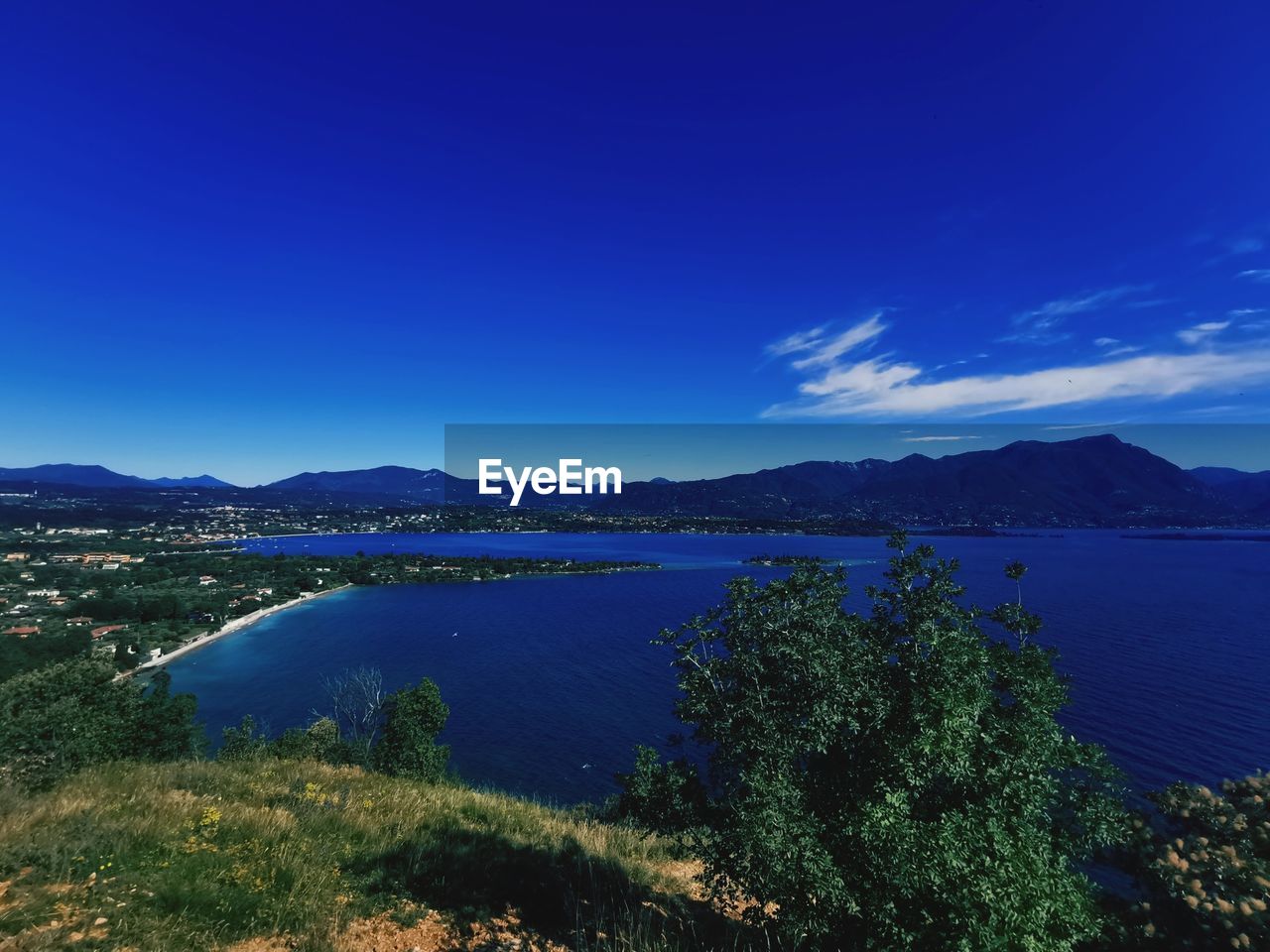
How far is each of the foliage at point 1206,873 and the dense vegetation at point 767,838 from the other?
382 inches

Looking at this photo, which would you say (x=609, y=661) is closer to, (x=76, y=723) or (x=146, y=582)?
(x=76, y=723)

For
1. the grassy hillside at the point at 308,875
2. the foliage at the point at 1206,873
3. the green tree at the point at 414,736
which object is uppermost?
the grassy hillside at the point at 308,875

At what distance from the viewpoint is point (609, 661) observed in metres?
67.9

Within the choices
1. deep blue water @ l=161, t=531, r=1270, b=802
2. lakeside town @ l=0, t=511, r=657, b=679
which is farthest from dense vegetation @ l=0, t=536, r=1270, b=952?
lakeside town @ l=0, t=511, r=657, b=679

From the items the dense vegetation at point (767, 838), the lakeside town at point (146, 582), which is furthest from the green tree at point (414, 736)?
the dense vegetation at point (767, 838)

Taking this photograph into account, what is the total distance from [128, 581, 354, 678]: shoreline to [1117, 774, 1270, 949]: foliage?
259ft

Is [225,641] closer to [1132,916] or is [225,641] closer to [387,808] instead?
[387,808]

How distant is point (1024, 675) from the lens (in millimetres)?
7074

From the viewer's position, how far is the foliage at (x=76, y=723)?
15156 millimetres

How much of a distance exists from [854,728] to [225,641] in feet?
321

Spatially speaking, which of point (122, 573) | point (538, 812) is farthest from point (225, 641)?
point (538, 812)

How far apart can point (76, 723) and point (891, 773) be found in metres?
24.5

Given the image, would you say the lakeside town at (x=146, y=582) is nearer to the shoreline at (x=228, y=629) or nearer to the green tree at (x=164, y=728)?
the shoreline at (x=228, y=629)

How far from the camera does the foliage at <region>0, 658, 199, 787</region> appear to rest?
49.7 feet
